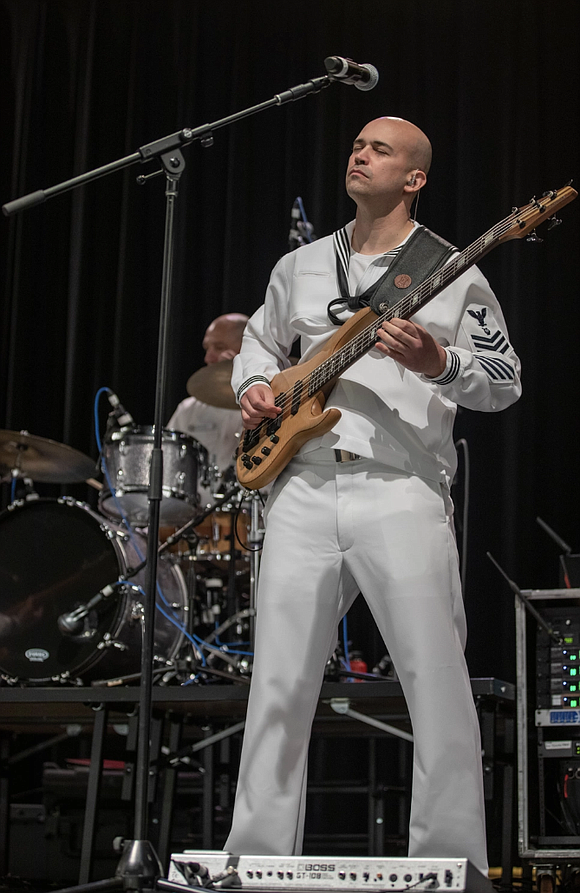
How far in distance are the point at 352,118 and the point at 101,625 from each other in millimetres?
3412

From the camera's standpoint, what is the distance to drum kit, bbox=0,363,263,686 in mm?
3984

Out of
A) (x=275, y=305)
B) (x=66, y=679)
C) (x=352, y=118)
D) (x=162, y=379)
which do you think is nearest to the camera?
(x=162, y=379)

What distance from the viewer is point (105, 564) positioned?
4.09 m

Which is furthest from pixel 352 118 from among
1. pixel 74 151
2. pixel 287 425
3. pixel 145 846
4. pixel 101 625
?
pixel 145 846

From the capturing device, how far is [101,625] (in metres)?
4.00

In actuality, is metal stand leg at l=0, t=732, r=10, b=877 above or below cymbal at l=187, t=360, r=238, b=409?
below

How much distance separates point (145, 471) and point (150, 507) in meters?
2.07

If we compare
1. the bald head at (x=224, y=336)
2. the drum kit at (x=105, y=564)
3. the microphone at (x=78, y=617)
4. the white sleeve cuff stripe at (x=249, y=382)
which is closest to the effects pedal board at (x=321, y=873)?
the white sleeve cuff stripe at (x=249, y=382)

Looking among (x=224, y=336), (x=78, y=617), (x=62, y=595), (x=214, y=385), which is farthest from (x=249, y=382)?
(x=224, y=336)

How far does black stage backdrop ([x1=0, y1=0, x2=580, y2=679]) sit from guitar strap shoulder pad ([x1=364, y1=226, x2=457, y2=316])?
285 cm

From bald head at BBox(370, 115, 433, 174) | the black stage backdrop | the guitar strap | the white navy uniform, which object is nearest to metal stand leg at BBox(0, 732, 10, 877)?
the black stage backdrop

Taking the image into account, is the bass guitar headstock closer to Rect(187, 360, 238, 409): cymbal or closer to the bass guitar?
→ the bass guitar

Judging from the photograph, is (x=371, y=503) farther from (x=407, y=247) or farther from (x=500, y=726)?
(x=500, y=726)

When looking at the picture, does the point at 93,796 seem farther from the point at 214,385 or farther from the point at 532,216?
the point at 532,216
